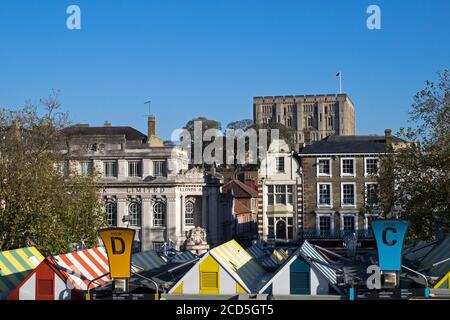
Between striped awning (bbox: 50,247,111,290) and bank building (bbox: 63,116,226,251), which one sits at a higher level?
bank building (bbox: 63,116,226,251)

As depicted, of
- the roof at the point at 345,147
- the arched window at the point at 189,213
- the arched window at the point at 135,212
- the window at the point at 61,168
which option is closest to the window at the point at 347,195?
the roof at the point at 345,147

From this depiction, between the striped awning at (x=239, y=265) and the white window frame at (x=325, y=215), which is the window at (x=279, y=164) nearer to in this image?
the white window frame at (x=325, y=215)

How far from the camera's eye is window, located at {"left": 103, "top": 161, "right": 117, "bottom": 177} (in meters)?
63.1

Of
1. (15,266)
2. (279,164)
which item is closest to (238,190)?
(279,164)

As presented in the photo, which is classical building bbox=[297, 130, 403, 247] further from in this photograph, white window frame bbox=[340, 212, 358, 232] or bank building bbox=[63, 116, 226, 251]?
bank building bbox=[63, 116, 226, 251]

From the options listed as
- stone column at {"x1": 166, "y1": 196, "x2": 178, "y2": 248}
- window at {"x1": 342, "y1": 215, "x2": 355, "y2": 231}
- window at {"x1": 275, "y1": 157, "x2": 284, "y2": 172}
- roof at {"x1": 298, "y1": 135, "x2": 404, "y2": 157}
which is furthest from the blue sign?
window at {"x1": 275, "y1": 157, "x2": 284, "y2": 172}

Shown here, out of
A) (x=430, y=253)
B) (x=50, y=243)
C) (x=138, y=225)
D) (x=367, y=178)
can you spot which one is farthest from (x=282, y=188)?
(x=430, y=253)

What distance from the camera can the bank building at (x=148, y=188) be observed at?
202 ft

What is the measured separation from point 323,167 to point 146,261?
3050 centimetres

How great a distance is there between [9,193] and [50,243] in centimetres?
358

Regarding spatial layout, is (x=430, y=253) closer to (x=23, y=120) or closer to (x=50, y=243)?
(x=50, y=243)

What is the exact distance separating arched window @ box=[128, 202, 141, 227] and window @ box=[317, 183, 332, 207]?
52.7ft

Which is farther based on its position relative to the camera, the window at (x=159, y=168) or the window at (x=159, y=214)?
the window at (x=159, y=168)

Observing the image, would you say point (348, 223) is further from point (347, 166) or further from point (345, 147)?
point (345, 147)
